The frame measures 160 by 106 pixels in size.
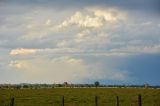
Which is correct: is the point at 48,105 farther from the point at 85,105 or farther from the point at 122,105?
the point at 122,105

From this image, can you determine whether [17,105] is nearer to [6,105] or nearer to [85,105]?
[6,105]

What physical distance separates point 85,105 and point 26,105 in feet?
20.1

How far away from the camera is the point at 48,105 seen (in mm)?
49125

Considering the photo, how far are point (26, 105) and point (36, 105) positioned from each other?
3.40 ft

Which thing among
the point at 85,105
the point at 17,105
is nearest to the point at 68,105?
the point at 85,105

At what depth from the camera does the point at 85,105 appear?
49625 millimetres

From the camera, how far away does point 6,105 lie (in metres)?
49.4

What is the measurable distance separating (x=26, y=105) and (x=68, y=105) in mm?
4352

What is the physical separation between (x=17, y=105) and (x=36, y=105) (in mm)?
2002

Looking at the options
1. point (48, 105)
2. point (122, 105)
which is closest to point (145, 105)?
point (122, 105)

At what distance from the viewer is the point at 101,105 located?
4841cm

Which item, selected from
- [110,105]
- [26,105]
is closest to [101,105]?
[110,105]

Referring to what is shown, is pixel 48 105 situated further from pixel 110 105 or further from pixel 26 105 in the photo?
pixel 110 105

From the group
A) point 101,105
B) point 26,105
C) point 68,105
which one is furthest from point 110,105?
point 26,105
